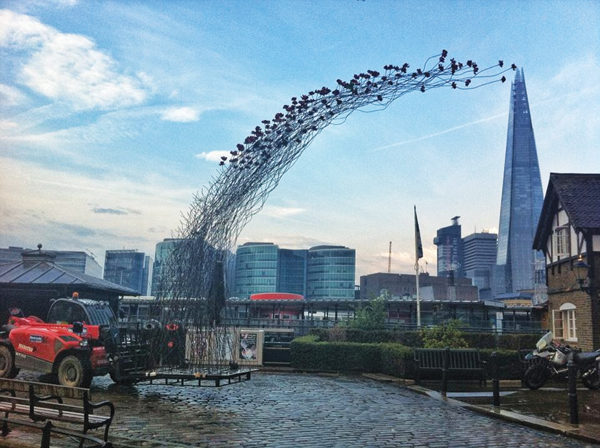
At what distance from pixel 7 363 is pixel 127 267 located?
6403 inches

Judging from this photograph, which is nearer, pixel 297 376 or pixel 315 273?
pixel 297 376

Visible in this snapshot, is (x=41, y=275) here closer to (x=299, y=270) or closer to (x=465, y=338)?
(x=465, y=338)

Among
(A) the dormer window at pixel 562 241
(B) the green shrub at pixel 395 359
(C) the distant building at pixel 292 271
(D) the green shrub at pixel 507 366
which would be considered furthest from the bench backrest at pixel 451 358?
(C) the distant building at pixel 292 271

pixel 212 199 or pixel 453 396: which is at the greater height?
pixel 212 199

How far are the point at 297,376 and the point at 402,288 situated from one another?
13784 centimetres

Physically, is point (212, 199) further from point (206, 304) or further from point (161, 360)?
point (161, 360)

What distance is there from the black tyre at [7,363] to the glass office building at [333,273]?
150 meters

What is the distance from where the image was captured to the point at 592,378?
14398mm

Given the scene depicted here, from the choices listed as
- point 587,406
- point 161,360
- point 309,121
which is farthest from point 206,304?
point 587,406

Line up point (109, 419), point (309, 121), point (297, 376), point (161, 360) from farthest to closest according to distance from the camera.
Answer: point (297, 376) → point (161, 360) → point (309, 121) → point (109, 419)

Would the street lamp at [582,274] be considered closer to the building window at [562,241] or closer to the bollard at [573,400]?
the building window at [562,241]

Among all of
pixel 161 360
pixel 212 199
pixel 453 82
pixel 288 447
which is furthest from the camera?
pixel 161 360

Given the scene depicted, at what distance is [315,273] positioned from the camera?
168m

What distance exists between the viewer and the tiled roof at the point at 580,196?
18914mm
